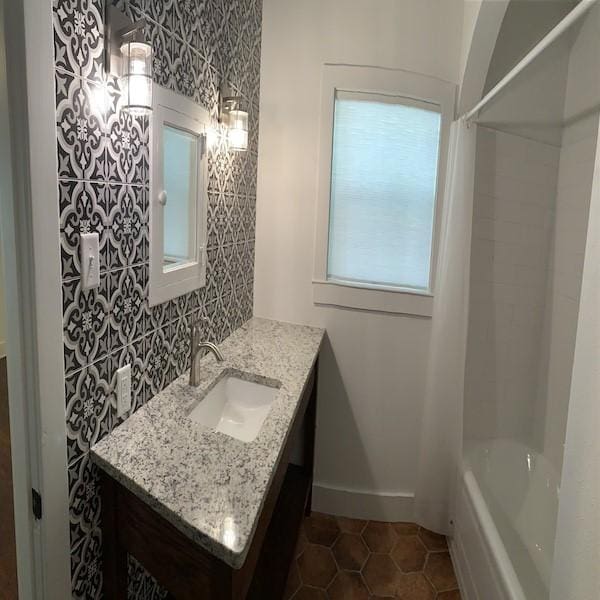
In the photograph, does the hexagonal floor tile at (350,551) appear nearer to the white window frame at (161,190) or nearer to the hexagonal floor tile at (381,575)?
the hexagonal floor tile at (381,575)

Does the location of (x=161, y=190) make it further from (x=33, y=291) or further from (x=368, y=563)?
(x=368, y=563)

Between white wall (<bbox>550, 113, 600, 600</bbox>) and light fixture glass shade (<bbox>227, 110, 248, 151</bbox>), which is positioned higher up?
light fixture glass shade (<bbox>227, 110, 248, 151</bbox>)

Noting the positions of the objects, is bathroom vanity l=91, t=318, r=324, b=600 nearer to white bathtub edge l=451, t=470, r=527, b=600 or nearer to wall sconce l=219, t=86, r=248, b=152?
white bathtub edge l=451, t=470, r=527, b=600

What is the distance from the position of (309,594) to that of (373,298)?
137 cm

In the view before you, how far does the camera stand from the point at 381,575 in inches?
77.2

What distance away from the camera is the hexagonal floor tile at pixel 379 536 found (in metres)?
2.14

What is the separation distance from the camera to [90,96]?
3.19 ft

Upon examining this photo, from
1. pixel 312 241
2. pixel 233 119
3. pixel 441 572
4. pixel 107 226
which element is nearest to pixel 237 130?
pixel 233 119

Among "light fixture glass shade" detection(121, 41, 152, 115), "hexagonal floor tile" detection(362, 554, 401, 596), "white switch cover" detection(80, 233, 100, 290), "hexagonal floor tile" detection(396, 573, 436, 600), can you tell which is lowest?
"hexagonal floor tile" detection(396, 573, 436, 600)

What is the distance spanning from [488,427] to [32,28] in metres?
2.53

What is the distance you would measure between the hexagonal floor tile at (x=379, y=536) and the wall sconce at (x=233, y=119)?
199 centimetres

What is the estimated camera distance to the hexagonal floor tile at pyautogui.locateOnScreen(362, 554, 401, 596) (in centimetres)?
188

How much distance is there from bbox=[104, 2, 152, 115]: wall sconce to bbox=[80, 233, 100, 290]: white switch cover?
A: 1.09 feet

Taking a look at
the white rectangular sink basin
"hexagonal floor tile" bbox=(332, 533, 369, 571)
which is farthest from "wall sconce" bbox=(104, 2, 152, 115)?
"hexagonal floor tile" bbox=(332, 533, 369, 571)
